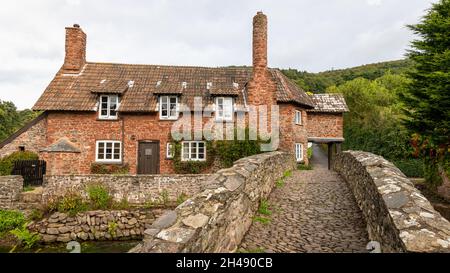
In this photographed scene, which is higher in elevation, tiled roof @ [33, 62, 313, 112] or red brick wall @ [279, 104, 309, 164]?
tiled roof @ [33, 62, 313, 112]

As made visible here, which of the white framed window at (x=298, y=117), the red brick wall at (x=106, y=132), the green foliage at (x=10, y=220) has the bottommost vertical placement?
the green foliage at (x=10, y=220)

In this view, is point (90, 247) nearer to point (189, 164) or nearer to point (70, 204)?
point (70, 204)

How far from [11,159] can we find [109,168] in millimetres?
5994

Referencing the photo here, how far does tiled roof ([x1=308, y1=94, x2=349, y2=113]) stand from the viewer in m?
24.4

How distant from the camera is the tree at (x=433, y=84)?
12172mm

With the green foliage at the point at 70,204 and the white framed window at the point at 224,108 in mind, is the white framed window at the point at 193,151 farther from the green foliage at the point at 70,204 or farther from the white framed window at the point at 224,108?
the green foliage at the point at 70,204

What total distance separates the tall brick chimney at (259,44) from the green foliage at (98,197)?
12671 mm

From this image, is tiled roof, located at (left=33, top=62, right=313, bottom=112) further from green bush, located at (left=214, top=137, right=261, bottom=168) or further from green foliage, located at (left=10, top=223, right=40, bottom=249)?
green foliage, located at (left=10, top=223, right=40, bottom=249)

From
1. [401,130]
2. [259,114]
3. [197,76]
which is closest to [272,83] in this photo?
[259,114]

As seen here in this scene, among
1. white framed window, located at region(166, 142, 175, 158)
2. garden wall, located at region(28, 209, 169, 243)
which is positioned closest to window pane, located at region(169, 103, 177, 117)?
white framed window, located at region(166, 142, 175, 158)

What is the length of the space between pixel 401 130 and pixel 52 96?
2801cm

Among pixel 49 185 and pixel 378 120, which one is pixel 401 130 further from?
pixel 49 185

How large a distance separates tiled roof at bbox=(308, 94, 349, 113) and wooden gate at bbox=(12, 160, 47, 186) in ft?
69.1

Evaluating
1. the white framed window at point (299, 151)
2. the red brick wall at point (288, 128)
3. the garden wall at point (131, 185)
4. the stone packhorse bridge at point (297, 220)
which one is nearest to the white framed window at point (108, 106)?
the garden wall at point (131, 185)
